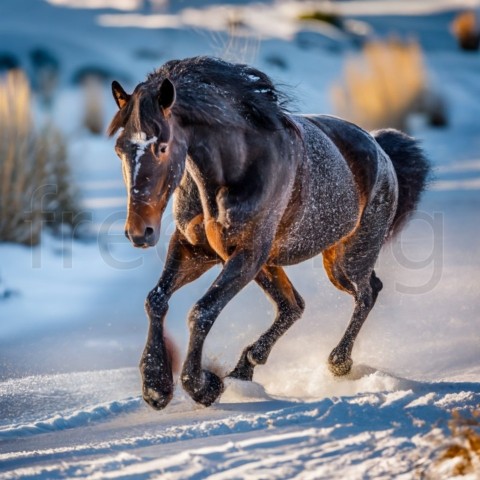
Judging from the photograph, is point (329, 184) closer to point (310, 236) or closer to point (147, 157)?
point (310, 236)

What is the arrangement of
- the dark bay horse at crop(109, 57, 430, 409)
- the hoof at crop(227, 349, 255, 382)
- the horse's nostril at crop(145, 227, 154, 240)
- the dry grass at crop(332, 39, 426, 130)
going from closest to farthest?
the horse's nostril at crop(145, 227, 154, 240), the dark bay horse at crop(109, 57, 430, 409), the hoof at crop(227, 349, 255, 382), the dry grass at crop(332, 39, 426, 130)

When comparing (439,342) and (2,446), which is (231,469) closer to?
(2,446)

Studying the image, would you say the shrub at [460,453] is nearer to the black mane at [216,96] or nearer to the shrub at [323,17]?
the black mane at [216,96]

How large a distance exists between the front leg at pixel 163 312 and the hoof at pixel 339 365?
1.24m

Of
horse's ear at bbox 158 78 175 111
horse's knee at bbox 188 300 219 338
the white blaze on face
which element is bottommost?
horse's knee at bbox 188 300 219 338

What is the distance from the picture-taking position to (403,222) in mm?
6930

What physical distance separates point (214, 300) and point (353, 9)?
181 feet

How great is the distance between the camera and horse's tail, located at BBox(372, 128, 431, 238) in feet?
22.4

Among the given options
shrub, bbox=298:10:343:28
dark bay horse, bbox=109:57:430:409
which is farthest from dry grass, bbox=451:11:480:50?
dark bay horse, bbox=109:57:430:409

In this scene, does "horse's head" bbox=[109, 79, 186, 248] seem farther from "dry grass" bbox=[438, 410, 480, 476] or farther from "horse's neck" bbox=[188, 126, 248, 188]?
"dry grass" bbox=[438, 410, 480, 476]

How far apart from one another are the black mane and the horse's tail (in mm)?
1686

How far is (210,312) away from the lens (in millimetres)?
4773

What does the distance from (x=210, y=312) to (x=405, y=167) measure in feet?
8.21

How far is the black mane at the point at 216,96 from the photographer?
4504mm
